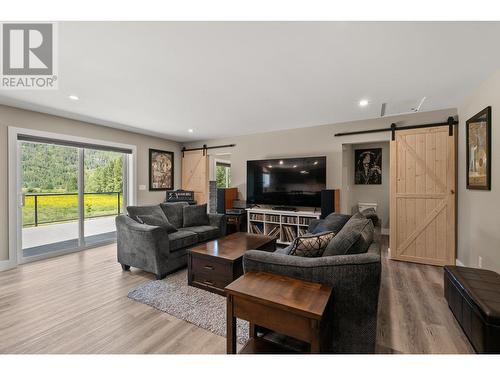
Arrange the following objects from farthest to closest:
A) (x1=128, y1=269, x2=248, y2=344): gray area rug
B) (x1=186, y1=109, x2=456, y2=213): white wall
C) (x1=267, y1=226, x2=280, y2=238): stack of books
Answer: (x1=267, y1=226, x2=280, y2=238): stack of books → (x1=186, y1=109, x2=456, y2=213): white wall → (x1=128, y1=269, x2=248, y2=344): gray area rug

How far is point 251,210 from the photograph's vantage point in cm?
467

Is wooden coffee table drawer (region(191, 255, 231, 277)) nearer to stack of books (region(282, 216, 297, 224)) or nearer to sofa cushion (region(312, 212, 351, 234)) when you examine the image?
sofa cushion (region(312, 212, 351, 234))

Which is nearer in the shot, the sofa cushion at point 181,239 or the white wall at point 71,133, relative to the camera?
the sofa cushion at point 181,239

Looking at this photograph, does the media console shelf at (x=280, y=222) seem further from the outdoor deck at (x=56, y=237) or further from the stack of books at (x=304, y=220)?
the outdoor deck at (x=56, y=237)

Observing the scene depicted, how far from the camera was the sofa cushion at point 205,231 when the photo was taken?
11.8 feet

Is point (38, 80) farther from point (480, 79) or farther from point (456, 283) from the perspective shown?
point (480, 79)

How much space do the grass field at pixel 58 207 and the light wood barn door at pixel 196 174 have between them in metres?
2.02

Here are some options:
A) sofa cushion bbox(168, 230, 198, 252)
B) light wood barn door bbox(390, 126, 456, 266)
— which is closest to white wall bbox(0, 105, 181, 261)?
sofa cushion bbox(168, 230, 198, 252)

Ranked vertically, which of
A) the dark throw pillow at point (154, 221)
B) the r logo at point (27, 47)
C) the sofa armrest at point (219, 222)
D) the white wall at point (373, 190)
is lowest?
the sofa armrest at point (219, 222)

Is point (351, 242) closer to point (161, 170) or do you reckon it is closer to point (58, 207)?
point (58, 207)

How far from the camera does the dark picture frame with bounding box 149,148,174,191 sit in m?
5.39

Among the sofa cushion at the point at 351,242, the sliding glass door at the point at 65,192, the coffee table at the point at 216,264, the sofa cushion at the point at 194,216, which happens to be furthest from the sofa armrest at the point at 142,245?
the sofa cushion at the point at 351,242

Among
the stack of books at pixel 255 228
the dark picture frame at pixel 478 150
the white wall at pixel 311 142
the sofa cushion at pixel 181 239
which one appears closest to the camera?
the dark picture frame at pixel 478 150

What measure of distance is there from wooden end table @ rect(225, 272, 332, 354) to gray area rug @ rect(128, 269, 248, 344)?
1.41 ft
